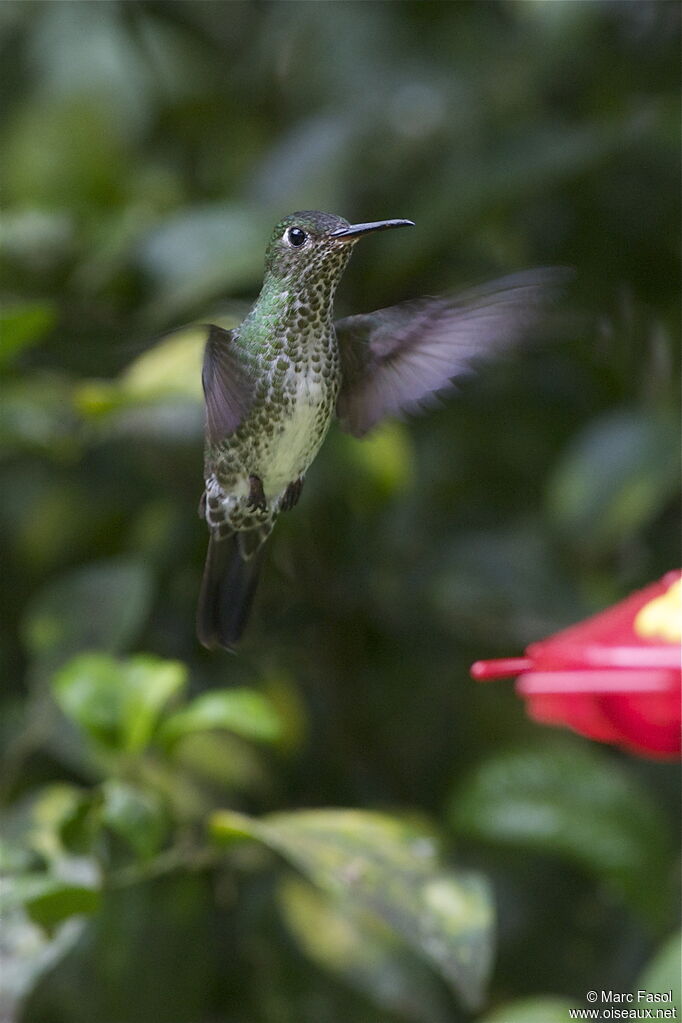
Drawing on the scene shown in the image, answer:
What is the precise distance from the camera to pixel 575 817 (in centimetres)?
125

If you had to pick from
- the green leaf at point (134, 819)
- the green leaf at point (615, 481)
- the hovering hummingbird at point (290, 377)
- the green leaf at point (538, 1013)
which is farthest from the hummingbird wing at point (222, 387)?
the green leaf at point (615, 481)

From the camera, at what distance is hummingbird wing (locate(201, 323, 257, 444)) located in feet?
1.53

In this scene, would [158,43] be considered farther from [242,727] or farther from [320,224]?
[320,224]

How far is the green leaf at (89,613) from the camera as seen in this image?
1.18 metres

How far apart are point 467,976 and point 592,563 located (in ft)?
2.70

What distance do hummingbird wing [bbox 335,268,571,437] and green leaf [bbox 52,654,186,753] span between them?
1.19 feet

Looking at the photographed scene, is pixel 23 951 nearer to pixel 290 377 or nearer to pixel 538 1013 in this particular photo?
pixel 538 1013

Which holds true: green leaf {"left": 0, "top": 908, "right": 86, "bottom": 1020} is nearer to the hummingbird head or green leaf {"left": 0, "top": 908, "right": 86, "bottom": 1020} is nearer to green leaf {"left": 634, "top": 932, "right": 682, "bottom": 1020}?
green leaf {"left": 634, "top": 932, "right": 682, "bottom": 1020}

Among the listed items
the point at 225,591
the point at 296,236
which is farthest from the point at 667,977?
the point at 296,236

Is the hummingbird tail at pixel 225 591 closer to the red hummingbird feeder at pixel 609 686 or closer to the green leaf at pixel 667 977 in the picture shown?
the red hummingbird feeder at pixel 609 686

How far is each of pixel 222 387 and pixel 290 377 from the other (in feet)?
0.15

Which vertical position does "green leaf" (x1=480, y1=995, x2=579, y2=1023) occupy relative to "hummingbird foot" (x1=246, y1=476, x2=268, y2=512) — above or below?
below

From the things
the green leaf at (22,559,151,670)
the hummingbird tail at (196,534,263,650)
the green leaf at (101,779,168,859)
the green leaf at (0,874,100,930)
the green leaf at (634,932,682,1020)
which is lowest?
the green leaf at (634,932,682,1020)

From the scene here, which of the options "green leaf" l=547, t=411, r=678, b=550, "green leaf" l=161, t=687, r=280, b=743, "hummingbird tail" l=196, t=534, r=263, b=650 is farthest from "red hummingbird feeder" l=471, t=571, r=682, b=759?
"green leaf" l=547, t=411, r=678, b=550
